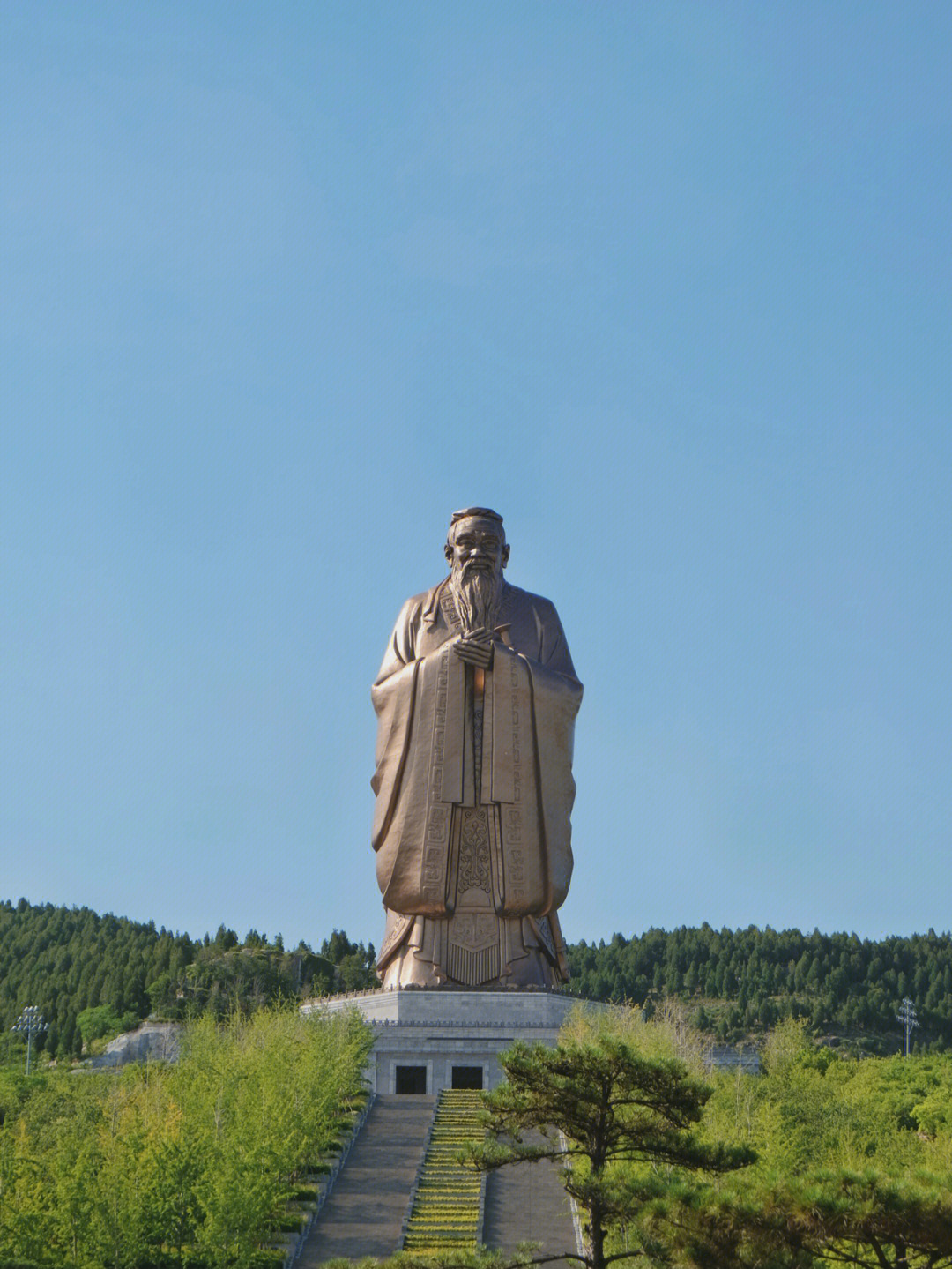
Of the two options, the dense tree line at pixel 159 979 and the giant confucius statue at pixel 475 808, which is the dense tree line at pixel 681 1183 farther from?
the dense tree line at pixel 159 979

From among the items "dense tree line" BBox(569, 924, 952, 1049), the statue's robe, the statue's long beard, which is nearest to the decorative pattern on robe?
the statue's robe

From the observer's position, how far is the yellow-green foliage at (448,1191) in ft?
54.8

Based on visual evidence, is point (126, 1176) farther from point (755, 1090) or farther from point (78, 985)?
point (78, 985)

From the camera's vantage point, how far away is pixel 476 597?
29312mm

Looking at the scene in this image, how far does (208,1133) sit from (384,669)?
13.3 m

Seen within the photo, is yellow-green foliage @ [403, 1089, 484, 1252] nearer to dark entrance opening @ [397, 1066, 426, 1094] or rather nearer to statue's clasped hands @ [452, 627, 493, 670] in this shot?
dark entrance opening @ [397, 1066, 426, 1094]

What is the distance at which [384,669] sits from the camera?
30.1 m

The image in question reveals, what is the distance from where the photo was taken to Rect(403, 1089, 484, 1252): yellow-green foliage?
54.8 ft

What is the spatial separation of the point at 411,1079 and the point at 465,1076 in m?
0.91

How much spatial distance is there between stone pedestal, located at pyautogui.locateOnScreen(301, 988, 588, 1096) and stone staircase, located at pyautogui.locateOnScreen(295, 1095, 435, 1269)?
2.12 metres

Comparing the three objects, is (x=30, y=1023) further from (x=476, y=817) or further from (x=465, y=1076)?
(x=465, y=1076)

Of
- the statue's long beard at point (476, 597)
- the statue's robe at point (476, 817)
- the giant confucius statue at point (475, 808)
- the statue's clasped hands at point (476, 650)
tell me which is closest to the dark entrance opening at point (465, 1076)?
the giant confucius statue at point (475, 808)

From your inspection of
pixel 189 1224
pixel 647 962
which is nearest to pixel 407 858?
pixel 189 1224

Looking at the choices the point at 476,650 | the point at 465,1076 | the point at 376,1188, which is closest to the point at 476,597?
the point at 476,650
